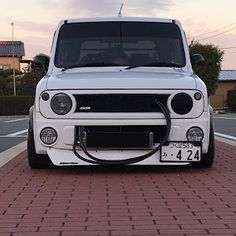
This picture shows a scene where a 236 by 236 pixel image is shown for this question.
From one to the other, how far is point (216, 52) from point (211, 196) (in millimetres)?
46083

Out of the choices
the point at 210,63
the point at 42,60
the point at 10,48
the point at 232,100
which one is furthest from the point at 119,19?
the point at 10,48

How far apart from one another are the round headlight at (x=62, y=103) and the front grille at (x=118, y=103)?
11 cm

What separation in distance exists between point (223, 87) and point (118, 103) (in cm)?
5957

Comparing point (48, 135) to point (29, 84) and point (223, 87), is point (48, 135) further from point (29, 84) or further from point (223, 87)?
point (223, 87)

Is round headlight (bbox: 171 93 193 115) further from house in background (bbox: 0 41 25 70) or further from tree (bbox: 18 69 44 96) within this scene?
house in background (bbox: 0 41 25 70)

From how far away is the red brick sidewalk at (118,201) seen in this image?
5348mm

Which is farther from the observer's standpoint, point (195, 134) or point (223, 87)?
point (223, 87)

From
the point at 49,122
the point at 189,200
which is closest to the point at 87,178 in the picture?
the point at 49,122

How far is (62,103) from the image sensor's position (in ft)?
26.3

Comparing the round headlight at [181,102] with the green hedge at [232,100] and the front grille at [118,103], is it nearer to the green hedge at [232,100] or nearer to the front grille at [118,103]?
the front grille at [118,103]

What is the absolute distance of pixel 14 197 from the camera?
6.80 m

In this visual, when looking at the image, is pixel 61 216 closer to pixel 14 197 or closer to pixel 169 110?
pixel 14 197

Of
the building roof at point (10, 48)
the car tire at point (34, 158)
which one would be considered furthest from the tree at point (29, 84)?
the car tire at point (34, 158)

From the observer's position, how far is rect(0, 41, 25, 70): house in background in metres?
72.9
